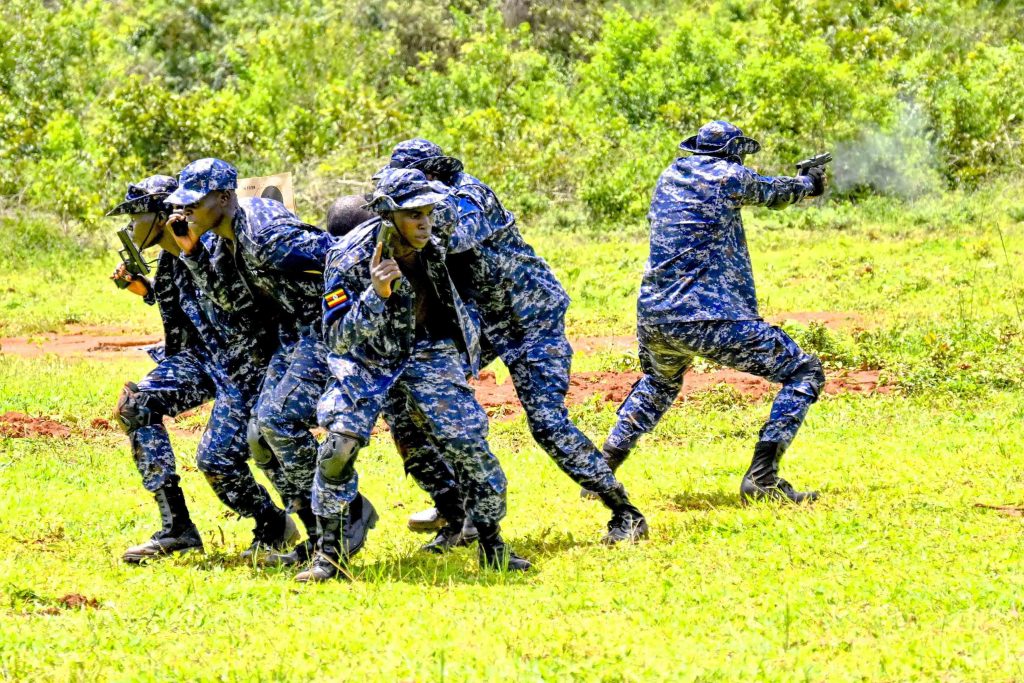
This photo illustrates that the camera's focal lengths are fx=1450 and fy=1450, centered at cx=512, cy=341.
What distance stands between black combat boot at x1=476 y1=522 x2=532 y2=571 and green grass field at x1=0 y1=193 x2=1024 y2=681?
0.10m

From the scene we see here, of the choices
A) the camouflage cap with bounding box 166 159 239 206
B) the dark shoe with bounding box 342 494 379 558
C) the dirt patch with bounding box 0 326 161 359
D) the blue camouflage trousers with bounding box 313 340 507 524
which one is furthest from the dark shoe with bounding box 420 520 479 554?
the dirt patch with bounding box 0 326 161 359

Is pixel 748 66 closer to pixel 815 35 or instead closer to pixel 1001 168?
pixel 815 35

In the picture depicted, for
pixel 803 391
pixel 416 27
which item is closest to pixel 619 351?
pixel 803 391

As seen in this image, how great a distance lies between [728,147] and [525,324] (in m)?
1.69

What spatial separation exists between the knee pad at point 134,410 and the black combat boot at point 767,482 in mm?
3014

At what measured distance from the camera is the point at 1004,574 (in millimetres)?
5754

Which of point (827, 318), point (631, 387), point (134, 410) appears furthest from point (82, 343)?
point (134, 410)

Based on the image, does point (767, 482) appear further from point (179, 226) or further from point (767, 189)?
point (179, 226)

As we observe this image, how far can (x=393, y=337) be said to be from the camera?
19.6 feet

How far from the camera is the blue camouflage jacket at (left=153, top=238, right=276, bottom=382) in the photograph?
6.61 metres

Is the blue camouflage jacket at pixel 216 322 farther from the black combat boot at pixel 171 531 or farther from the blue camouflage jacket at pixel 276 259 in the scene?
the black combat boot at pixel 171 531

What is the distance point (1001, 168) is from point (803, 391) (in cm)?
1537

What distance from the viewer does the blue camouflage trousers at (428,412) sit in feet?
19.5

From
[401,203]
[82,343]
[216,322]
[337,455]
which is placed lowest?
[82,343]
